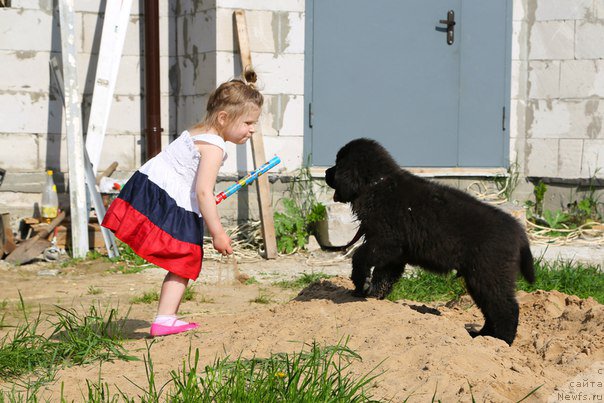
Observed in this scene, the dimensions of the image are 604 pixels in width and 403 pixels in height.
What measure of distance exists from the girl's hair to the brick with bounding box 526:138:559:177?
5.86 m

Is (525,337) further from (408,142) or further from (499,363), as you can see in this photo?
(408,142)

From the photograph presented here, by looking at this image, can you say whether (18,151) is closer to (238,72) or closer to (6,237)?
(6,237)

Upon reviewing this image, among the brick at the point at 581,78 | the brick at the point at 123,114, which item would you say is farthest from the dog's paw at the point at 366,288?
the brick at the point at 581,78

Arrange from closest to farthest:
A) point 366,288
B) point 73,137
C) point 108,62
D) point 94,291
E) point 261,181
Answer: point 366,288 → point 94,291 → point 73,137 → point 261,181 → point 108,62

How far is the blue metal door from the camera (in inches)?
365

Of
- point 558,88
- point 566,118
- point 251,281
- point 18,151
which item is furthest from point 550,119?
point 18,151

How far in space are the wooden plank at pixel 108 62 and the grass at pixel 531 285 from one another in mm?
4115

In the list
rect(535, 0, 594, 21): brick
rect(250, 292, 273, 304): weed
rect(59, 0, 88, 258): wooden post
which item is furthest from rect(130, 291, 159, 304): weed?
rect(535, 0, 594, 21): brick

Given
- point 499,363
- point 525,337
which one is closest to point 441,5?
point 525,337

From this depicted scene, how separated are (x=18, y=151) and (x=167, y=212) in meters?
5.08

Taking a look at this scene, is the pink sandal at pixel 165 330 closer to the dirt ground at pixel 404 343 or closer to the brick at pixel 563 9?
the dirt ground at pixel 404 343

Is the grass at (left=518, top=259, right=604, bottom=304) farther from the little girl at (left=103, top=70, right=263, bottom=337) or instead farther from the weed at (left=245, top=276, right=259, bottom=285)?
the little girl at (left=103, top=70, right=263, bottom=337)

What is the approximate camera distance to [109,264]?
8195 mm

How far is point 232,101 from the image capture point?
488 centimetres
